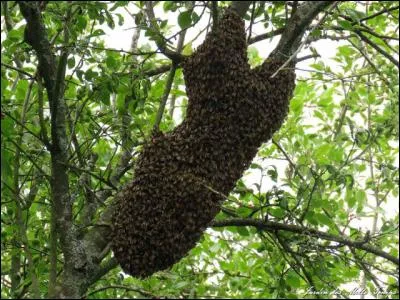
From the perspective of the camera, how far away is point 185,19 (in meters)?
3.63

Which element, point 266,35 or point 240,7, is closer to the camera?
point 240,7

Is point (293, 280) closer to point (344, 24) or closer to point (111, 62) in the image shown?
point (344, 24)

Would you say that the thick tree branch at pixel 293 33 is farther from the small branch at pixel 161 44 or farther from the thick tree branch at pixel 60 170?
the thick tree branch at pixel 60 170

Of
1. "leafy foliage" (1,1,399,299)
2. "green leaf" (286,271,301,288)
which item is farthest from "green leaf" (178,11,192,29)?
"green leaf" (286,271,301,288)

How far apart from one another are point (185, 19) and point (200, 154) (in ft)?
2.90

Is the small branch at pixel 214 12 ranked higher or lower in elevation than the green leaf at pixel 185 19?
lower

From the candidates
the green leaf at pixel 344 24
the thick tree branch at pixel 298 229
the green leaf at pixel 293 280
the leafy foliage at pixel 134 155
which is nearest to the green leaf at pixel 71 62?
the leafy foliage at pixel 134 155

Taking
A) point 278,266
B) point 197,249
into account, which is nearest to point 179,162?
point 278,266

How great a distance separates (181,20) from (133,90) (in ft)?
2.55

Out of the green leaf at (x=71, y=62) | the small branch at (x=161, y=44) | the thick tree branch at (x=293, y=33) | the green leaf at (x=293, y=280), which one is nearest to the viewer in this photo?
the thick tree branch at (x=293, y=33)

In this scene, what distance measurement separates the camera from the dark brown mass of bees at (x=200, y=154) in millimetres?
3258

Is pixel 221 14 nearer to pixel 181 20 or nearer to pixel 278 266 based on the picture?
pixel 181 20

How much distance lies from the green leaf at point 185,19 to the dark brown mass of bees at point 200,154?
22cm

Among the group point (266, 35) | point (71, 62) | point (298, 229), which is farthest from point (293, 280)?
point (71, 62)
